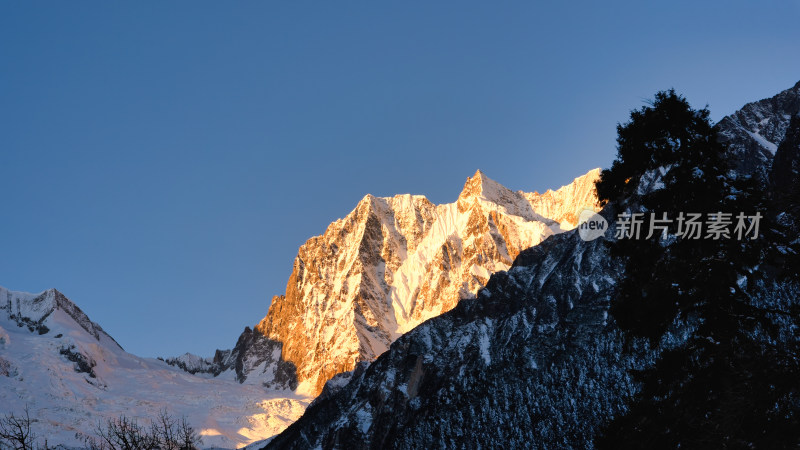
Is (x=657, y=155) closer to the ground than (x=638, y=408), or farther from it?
farther from it

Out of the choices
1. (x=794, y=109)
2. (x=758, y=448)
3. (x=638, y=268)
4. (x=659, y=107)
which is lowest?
(x=758, y=448)

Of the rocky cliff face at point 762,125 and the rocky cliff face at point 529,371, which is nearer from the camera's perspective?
the rocky cliff face at point 529,371

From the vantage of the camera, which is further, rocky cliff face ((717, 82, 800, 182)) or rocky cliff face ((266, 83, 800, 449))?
rocky cliff face ((717, 82, 800, 182))

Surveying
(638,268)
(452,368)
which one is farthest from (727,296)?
(452,368)

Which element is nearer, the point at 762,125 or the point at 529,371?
the point at 529,371

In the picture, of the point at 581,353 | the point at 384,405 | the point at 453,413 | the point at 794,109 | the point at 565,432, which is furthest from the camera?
the point at 384,405

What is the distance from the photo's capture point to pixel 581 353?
14650cm

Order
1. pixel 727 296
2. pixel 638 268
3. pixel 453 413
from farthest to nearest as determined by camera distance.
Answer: pixel 453 413
pixel 638 268
pixel 727 296

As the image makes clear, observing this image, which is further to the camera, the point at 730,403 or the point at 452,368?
the point at 452,368

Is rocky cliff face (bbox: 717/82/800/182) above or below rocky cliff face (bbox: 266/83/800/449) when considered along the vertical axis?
above

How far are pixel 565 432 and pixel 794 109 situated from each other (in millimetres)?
98468

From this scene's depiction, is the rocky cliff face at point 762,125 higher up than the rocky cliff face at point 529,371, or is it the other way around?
A: the rocky cliff face at point 762,125

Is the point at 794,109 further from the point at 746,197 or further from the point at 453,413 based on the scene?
the point at 746,197

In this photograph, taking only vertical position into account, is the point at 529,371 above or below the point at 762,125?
below
